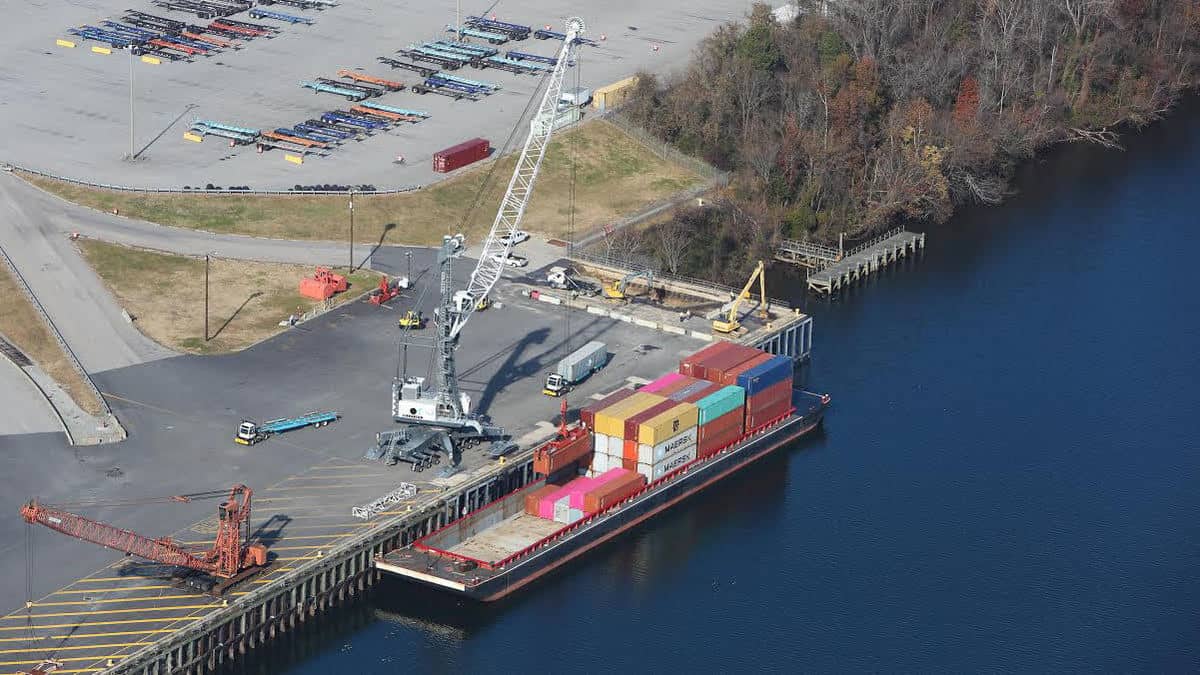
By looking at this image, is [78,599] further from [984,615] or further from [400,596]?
[984,615]

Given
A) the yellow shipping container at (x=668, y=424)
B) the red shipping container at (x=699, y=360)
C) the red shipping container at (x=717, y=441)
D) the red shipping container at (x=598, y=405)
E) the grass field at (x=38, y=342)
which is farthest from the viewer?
the red shipping container at (x=699, y=360)

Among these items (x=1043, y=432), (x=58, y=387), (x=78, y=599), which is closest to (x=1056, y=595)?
(x=1043, y=432)

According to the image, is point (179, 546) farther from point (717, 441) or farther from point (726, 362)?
point (726, 362)

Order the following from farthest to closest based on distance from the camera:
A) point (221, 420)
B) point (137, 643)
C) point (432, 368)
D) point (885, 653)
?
1. point (432, 368)
2. point (221, 420)
3. point (885, 653)
4. point (137, 643)

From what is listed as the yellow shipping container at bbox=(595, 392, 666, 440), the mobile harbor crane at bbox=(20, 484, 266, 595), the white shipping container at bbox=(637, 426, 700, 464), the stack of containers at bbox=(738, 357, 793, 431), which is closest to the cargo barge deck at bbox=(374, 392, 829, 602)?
the white shipping container at bbox=(637, 426, 700, 464)

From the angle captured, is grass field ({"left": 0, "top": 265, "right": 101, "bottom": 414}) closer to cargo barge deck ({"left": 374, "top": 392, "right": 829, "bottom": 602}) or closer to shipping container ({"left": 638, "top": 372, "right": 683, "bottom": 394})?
cargo barge deck ({"left": 374, "top": 392, "right": 829, "bottom": 602})

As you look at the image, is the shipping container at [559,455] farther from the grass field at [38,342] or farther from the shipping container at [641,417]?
the grass field at [38,342]

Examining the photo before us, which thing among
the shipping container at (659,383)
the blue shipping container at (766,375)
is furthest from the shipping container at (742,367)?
the shipping container at (659,383)
